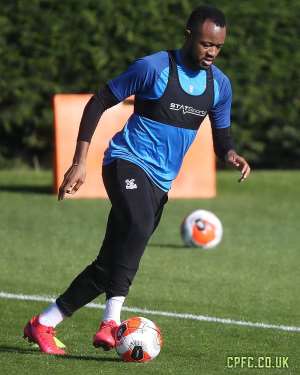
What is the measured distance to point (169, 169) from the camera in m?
7.24

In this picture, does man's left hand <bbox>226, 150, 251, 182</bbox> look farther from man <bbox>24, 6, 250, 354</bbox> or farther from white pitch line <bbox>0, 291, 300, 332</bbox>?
white pitch line <bbox>0, 291, 300, 332</bbox>

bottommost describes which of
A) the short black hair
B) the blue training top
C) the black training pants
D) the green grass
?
the green grass

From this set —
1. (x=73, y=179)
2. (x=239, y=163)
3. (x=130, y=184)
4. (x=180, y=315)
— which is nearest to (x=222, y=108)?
(x=239, y=163)

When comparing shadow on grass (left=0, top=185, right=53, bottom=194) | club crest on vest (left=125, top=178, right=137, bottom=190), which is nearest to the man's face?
club crest on vest (left=125, top=178, right=137, bottom=190)

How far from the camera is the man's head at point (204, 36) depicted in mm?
7066

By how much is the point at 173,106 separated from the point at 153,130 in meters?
0.18

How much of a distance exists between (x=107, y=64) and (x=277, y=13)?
2.79 metres

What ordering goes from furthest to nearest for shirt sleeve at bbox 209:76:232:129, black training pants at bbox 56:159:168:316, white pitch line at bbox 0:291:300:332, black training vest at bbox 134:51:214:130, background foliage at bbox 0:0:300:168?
1. background foliage at bbox 0:0:300:168
2. white pitch line at bbox 0:291:300:332
3. shirt sleeve at bbox 209:76:232:129
4. black training vest at bbox 134:51:214:130
5. black training pants at bbox 56:159:168:316

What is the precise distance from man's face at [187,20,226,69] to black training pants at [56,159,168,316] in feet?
2.31

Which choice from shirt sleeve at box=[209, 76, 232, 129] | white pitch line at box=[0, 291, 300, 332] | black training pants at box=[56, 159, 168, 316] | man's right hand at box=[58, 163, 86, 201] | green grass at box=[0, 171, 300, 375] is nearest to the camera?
man's right hand at box=[58, 163, 86, 201]

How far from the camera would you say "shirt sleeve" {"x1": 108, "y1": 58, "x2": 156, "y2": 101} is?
7074mm

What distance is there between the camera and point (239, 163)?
7441 millimetres

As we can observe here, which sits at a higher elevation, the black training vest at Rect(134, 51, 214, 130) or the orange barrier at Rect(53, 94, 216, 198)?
the black training vest at Rect(134, 51, 214, 130)

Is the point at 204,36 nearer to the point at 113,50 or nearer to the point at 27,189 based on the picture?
the point at 27,189
